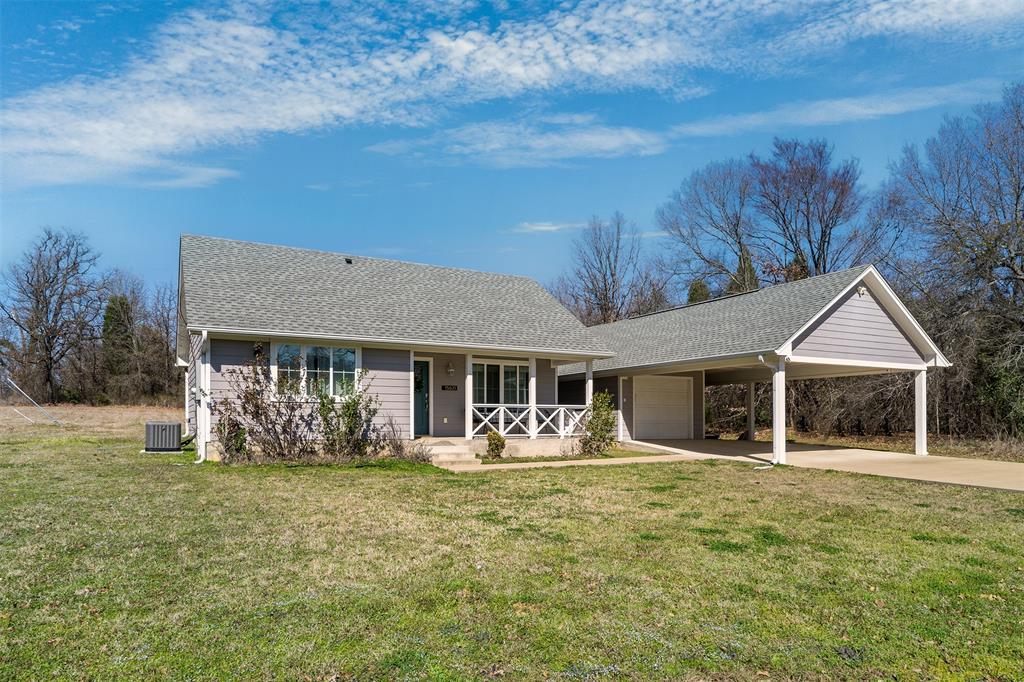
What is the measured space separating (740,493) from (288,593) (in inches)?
315

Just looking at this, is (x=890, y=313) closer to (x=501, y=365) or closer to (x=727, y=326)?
(x=727, y=326)

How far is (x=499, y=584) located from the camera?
5.83 m

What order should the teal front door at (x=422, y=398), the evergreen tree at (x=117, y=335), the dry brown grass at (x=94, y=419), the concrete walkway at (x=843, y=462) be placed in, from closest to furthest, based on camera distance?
the concrete walkway at (x=843, y=462), the teal front door at (x=422, y=398), the dry brown grass at (x=94, y=419), the evergreen tree at (x=117, y=335)

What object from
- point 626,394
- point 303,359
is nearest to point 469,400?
point 303,359

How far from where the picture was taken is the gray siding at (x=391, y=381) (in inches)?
656

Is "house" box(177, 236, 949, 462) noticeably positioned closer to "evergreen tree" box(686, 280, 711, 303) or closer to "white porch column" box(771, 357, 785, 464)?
"white porch column" box(771, 357, 785, 464)

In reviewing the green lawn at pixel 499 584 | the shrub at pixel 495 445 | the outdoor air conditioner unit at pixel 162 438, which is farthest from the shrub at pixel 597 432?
the outdoor air conditioner unit at pixel 162 438

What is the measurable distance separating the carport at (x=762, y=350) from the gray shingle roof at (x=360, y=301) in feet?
8.49

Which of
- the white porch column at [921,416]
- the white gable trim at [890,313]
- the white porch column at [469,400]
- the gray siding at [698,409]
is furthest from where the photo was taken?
the gray siding at [698,409]

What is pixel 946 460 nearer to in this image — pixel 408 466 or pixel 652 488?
pixel 652 488

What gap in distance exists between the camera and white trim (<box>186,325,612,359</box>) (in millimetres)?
14586

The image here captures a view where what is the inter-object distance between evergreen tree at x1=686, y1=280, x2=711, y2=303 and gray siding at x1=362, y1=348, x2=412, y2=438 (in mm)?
24506

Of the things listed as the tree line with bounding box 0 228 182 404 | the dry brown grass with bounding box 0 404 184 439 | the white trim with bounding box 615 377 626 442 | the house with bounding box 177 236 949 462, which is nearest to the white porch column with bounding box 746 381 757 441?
the house with bounding box 177 236 949 462

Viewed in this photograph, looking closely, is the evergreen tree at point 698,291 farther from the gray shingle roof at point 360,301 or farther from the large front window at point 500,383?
the large front window at point 500,383
